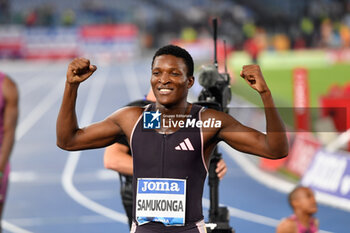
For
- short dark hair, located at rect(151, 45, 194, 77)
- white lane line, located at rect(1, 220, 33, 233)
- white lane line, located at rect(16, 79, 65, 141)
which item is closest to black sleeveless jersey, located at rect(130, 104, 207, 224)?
short dark hair, located at rect(151, 45, 194, 77)

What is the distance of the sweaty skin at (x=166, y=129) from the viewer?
3.73 m

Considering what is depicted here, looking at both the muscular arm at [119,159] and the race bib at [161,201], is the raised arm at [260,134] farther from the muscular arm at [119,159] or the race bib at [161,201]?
the muscular arm at [119,159]

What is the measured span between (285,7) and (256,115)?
45172 mm

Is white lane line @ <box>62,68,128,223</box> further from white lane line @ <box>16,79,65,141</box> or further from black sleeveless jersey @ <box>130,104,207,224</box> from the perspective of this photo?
black sleeveless jersey @ <box>130,104,207,224</box>

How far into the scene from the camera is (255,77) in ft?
11.8

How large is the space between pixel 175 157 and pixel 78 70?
0.69 metres

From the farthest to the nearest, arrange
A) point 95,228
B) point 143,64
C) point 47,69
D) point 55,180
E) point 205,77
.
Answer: point 143,64
point 47,69
point 55,180
point 95,228
point 205,77

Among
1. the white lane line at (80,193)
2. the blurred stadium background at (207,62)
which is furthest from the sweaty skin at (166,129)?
the white lane line at (80,193)

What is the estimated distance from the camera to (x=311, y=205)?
516 cm

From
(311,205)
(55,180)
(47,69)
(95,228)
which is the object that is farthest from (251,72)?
(47,69)

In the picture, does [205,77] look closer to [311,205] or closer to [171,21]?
[311,205]

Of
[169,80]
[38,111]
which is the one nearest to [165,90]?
[169,80]

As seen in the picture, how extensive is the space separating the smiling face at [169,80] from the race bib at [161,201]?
42 cm

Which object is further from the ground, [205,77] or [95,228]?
[205,77]
